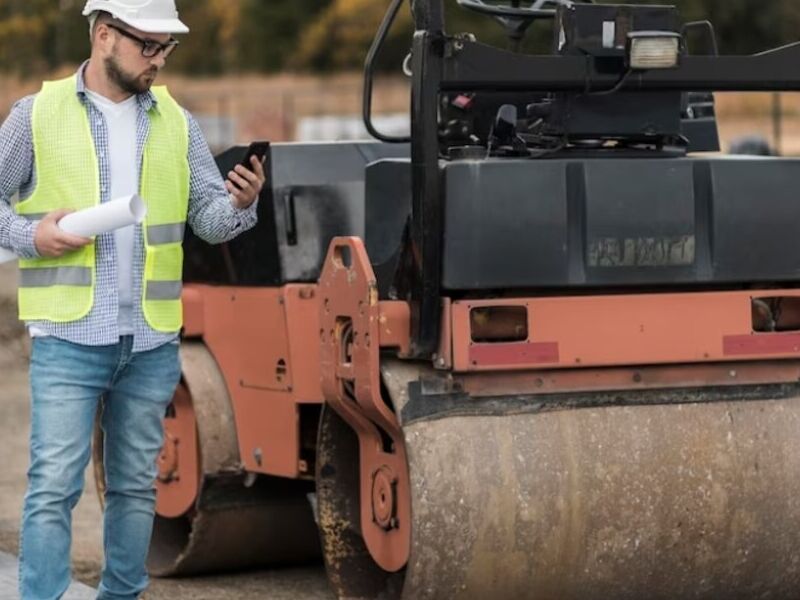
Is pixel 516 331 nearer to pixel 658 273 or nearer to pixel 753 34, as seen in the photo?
pixel 658 273

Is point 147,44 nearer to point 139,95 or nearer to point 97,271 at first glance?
point 139,95

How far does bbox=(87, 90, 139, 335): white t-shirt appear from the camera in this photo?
503 centimetres

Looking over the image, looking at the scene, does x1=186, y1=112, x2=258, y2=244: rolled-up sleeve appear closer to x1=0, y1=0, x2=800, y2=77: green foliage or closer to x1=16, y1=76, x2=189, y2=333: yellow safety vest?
x1=16, y1=76, x2=189, y2=333: yellow safety vest

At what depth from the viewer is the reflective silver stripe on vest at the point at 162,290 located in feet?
16.7

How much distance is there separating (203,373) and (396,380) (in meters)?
1.47

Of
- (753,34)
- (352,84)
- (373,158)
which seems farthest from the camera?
(753,34)

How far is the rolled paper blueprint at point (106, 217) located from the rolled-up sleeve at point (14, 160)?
0.17 m

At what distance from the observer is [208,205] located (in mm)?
5281

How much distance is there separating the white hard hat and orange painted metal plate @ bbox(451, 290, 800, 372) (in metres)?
1.03

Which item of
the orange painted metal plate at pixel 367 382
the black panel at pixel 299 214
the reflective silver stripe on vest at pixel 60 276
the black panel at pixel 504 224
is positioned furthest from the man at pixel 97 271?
the black panel at pixel 299 214

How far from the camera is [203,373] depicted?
650 centimetres

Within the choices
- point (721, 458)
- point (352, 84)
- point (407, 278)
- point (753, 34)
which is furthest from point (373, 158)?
point (753, 34)

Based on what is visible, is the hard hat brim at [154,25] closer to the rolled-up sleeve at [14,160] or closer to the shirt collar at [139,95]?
the shirt collar at [139,95]

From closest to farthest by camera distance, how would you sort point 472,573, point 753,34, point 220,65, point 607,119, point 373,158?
1. point 472,573
2. point 607,119
3. point 373,158
4. point 753,34
5. point 220,65
